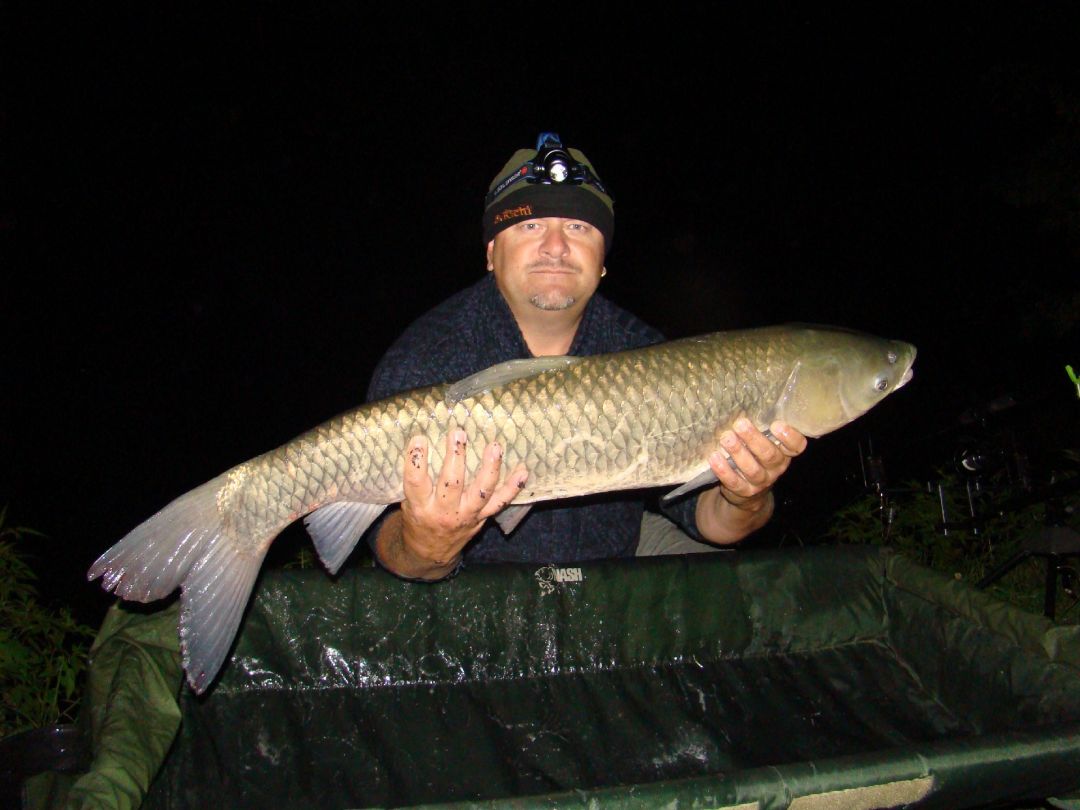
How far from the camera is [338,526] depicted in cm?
184

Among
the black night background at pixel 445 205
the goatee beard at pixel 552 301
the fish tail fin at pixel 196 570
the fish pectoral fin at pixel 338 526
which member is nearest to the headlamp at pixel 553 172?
the goatee beard at pixel 552 301

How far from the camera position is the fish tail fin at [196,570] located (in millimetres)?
1663

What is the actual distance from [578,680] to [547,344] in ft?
3.47

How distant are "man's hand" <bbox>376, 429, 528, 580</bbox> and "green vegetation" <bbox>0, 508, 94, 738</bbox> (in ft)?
4.68

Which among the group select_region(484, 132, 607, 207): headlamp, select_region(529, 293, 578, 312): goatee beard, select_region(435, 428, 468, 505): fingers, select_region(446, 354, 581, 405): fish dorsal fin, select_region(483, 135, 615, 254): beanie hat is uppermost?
select_region(484, 132, 607, 207): headlamp

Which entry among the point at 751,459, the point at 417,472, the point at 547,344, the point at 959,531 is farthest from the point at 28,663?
the point at 959,531

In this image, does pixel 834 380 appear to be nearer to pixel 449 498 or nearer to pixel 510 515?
pixel 510 515

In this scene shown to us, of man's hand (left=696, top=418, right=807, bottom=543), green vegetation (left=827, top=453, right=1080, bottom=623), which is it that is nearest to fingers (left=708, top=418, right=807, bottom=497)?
man's hand (left=696, top=418, right=807, bottom=543)

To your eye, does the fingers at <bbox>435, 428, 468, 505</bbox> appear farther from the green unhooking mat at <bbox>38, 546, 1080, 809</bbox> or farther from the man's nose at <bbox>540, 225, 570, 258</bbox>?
the man's nose at <bbox>540, 225, 570, 258</bbox>

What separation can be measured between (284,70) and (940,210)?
1977cm

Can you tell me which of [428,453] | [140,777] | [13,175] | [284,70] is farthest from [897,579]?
[284,70]

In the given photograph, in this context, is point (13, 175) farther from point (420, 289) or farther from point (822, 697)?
point (822, 697)

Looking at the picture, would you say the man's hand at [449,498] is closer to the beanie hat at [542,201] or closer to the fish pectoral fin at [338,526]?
the fish pectoral fin at [338,526]

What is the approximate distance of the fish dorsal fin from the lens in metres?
1.72
